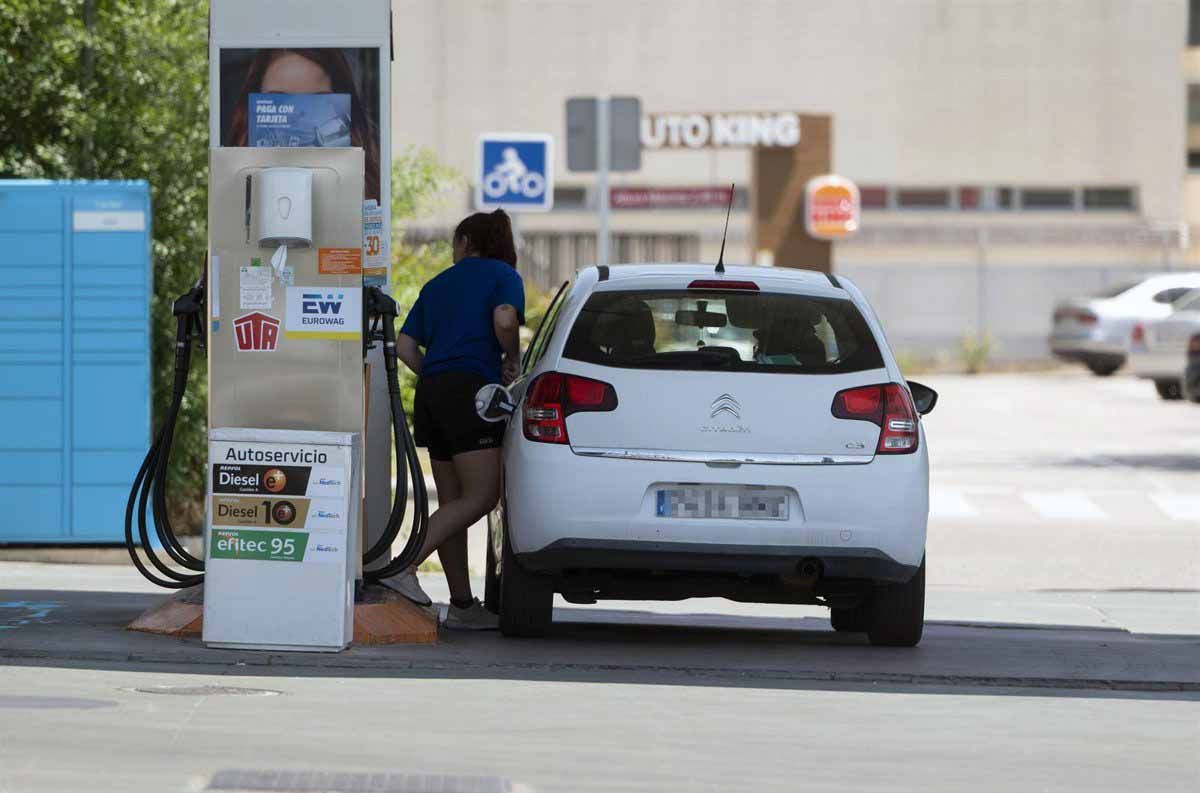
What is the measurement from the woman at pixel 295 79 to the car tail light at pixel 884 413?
213cm

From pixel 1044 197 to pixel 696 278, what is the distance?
38526 millimetres

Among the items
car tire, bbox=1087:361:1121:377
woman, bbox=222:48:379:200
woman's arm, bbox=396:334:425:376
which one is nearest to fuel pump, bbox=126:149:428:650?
woman, bbox=222:48:379:200

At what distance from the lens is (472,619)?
9.80 metres

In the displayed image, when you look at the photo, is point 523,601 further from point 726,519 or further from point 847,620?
point 847,620

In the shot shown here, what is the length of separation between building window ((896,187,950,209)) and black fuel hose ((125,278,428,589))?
37.8 m

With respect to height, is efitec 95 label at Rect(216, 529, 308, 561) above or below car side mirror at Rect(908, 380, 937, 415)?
below

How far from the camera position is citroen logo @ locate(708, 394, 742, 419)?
8742mm

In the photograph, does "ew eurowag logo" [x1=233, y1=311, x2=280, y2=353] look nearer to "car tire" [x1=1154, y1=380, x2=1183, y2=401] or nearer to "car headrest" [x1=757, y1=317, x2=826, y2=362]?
"car headrest" [x1=757, y1=317, x2=826, y2=362]

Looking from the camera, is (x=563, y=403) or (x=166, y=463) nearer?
(x=563, y=403)

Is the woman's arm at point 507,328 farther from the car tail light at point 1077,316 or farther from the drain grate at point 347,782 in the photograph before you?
the car tail light at point 1077,316

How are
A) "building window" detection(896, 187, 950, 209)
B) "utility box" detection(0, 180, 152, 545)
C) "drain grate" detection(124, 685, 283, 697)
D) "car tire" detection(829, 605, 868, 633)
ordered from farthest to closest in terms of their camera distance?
"building window" detection(896, 187, 950, 209) → "utility box" detection(0, 180, 152, 545) → "car tire" detection(829, 605, 868, 633) → "drain grate" detection(124, 685, 283, 697)

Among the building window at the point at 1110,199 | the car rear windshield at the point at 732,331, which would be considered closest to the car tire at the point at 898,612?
the car rear windshield at the point at 732,331

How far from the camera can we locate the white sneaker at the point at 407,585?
9531 mm

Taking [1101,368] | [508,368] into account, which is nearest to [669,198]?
[1101,368]
